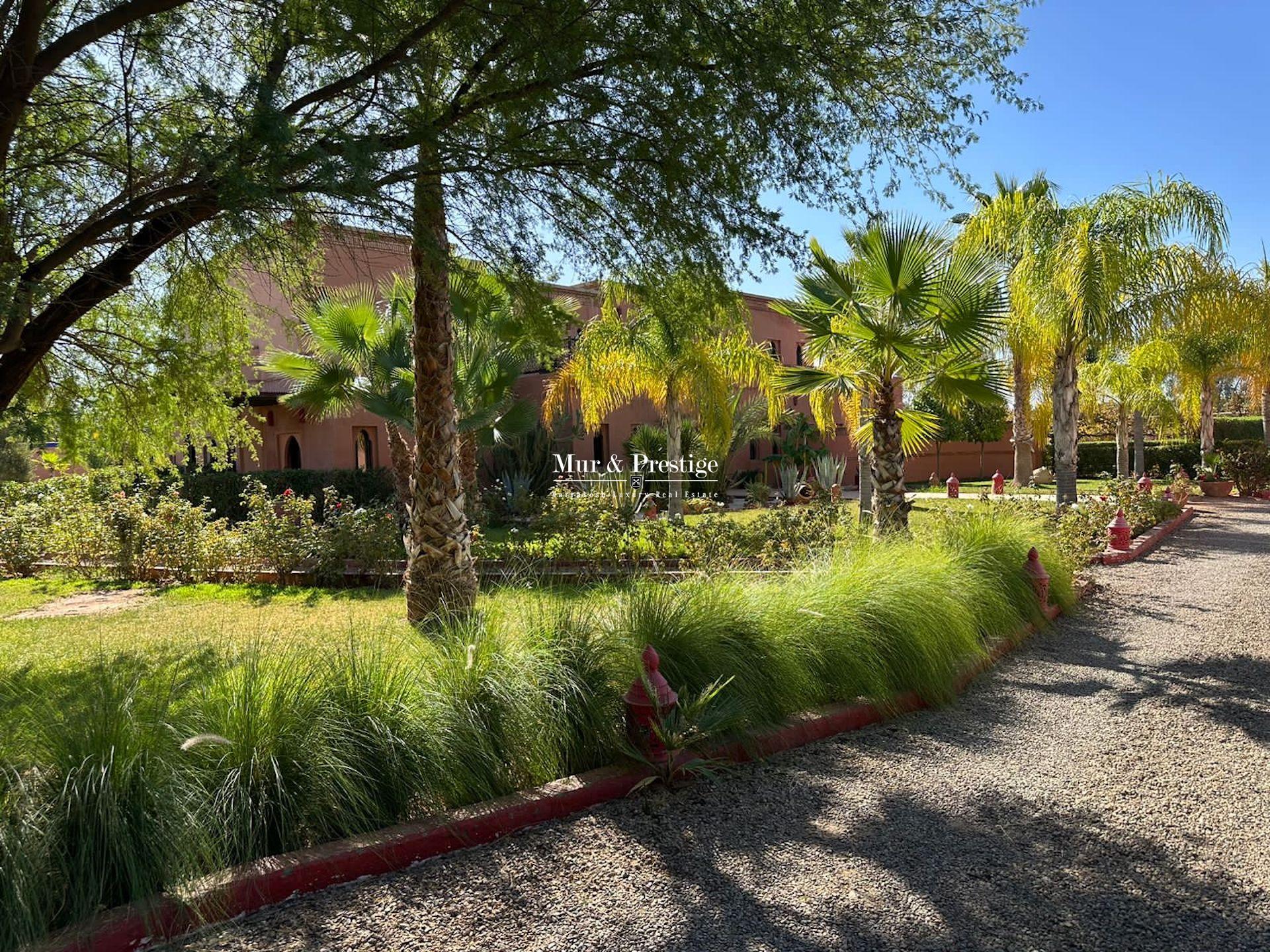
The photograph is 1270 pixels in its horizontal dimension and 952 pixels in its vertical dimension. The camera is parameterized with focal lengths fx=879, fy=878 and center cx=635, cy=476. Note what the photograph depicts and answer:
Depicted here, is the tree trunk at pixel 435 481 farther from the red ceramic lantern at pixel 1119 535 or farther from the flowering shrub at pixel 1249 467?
the flowering shrub at pixel 1249 467

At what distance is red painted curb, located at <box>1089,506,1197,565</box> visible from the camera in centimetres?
1211

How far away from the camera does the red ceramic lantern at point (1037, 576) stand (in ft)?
26.7

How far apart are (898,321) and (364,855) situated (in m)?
7.87

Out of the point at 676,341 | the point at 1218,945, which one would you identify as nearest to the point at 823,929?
the point at 1218,945

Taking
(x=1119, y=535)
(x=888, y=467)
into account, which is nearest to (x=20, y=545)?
(x=888, y=467)

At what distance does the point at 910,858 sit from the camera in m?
3.57

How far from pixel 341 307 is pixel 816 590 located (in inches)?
381

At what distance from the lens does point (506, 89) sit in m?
5.13

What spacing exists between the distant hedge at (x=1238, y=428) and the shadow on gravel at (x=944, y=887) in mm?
37998

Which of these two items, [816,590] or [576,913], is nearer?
[576,913]

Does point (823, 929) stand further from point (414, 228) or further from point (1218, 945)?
point (414, 228)

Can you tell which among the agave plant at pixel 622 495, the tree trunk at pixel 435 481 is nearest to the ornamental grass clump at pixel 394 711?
the tree trunk at pixel 435 481

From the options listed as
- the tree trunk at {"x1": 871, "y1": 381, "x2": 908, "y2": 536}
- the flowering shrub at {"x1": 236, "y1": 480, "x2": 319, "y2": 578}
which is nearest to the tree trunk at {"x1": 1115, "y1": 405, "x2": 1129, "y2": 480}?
the tree trunk at {"x1": 871, "y1": 381, "x2": 908, "y2": 536}

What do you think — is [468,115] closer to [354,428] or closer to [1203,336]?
[354,428]
